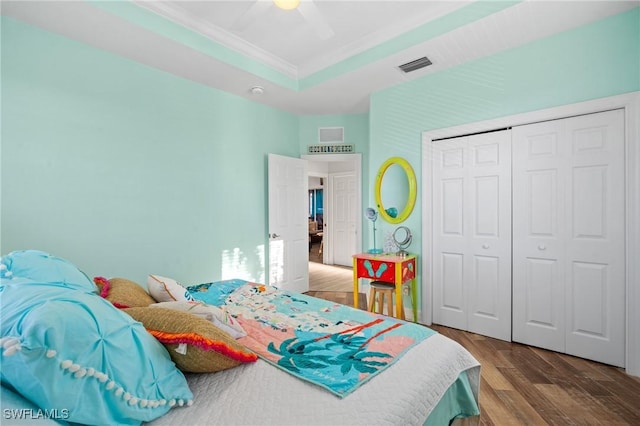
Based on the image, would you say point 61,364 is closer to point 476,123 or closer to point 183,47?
point 183,47

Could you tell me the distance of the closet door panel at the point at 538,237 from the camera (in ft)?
8.43

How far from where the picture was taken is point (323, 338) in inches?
58.6

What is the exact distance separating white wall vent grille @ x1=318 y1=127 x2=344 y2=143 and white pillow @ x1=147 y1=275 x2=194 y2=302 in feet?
10.9

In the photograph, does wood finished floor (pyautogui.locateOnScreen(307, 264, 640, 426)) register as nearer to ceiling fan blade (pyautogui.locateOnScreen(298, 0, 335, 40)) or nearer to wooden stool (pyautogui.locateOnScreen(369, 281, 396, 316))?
wooden stool (pyautogui.locateOnScreen(369, 281, 396, 316))

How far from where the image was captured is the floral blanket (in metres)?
1.18

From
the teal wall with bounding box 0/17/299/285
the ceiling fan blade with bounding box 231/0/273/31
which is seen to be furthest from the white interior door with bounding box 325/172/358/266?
the ceiling fan blade with bounding box 231/0/273/31

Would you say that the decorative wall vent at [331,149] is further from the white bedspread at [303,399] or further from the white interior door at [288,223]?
the white bedspread at [303,399]

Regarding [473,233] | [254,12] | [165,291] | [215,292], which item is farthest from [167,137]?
[473,233]

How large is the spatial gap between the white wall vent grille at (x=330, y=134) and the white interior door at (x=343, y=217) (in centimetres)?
239

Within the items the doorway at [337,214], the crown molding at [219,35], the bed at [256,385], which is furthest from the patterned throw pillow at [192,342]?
the doorway at [337,214]

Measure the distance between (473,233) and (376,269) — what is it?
1000 mm

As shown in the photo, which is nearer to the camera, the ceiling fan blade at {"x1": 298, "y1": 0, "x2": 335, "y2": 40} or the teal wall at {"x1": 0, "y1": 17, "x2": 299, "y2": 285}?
the ceiling fan blade at {"x1": 298, "y1": 0, "x2": 335, "y2": 40}

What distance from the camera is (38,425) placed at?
2.30 feet

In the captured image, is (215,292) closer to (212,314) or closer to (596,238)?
(212,314)
